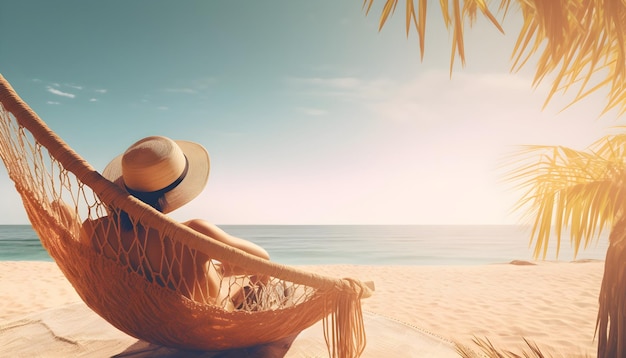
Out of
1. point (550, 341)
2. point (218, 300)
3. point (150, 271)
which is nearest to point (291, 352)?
point (218, 300)

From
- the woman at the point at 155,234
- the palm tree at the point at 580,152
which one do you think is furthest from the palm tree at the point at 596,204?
the woman at the point at 155,234

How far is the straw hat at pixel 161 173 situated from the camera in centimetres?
122

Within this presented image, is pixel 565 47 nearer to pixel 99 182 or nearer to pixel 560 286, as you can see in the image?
pixel 99 182

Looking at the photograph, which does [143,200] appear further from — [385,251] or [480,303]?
[385,251]

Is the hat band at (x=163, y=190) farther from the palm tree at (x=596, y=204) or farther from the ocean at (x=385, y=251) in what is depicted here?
the ocean at (x=385, y=251)

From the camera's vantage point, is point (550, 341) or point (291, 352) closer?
point (291, 352)

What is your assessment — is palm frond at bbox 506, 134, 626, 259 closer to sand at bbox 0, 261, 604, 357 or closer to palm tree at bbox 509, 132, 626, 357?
palm tree at bbox 509, 132, 626, 357

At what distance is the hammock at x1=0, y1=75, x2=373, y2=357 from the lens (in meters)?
1.14

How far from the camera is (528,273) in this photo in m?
7.91

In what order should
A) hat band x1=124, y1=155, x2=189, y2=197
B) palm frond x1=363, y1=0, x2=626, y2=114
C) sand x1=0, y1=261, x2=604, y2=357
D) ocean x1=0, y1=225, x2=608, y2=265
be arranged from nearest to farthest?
palm frond x1=363, y1=0, x2=626, y2=114, hat band x1=124, y1=155, x2=189, y2=197, sand x1=0, y1=261, x2=604, y2=357, ocean x1=0, y1=225, x2=608, y2=265

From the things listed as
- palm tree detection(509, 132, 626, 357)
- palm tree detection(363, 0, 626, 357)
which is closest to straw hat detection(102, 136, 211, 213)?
palm tree detection(363, 0, 626, 357)

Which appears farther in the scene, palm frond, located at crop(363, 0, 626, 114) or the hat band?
the hat band

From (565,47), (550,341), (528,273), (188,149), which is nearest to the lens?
(565,47)

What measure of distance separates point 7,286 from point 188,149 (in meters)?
5.65
